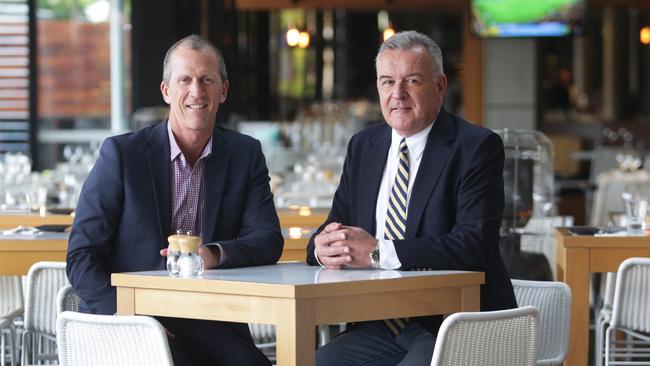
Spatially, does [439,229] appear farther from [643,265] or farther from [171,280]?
[643,265]

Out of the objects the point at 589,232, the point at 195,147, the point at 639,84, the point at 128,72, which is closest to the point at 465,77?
the point at 128,72

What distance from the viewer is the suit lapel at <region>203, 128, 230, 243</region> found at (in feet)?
12.4

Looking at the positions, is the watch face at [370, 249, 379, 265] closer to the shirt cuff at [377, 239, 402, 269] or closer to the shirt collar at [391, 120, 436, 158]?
the shirt cuff at [377, 239, 402, 269]

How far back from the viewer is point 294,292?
2.97 metres

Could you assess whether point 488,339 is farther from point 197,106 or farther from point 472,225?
point 197,106

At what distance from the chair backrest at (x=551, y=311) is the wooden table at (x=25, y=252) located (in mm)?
1774

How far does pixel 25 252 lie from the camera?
481 cm

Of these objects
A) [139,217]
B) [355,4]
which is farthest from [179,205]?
[355,4]

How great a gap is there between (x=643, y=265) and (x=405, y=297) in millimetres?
1714

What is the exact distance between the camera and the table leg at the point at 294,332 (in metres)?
2.97

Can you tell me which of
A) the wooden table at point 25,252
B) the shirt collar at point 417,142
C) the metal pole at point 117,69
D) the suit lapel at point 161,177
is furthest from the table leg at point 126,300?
the metal pole at point 117,69

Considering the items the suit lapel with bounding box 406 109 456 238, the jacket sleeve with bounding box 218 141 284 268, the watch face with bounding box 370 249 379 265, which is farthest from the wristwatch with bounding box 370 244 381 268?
the jacket sleeve with bounding box 218 141 284 268

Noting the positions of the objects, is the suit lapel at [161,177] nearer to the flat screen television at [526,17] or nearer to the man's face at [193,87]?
the man's face at [193,87]

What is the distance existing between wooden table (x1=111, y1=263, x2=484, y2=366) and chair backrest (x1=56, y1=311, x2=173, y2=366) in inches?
6.7
